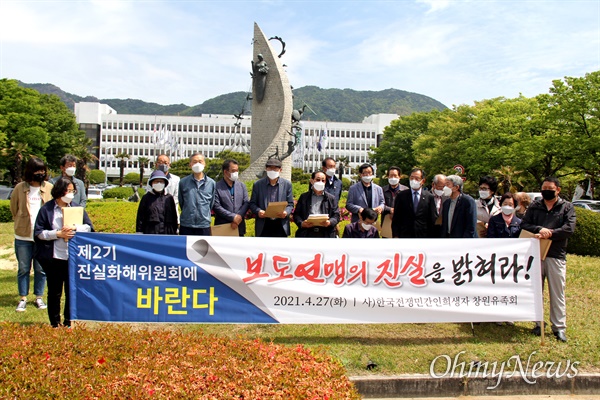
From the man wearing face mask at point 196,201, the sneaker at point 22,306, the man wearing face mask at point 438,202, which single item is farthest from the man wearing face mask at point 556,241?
the sneaker at point 22,306

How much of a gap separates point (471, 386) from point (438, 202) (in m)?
3.01

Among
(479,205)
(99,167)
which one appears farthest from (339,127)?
(479,205)

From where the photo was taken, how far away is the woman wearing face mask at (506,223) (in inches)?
245

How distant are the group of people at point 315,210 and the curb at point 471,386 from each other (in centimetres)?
87

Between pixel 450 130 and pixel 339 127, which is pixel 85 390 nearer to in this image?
pixel 450 130

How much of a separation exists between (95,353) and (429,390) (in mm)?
2996

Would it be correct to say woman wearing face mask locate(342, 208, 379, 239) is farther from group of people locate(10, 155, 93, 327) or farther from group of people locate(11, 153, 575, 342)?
group of people locate(10, 155, 93, 327)

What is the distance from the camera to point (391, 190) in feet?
24.5

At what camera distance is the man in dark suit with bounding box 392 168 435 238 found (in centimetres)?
664

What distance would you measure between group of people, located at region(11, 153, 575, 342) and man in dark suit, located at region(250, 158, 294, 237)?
0.6 inches

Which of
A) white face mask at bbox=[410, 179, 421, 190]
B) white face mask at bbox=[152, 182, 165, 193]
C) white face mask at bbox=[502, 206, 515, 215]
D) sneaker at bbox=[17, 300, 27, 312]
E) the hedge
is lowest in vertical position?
sneaker at bbox=[17, 300, 27, 312]

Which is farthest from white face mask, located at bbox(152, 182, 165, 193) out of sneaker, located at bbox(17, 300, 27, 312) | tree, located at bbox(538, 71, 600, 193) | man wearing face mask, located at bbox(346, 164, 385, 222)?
tree, located at bbox(538, 71, 600, 193)

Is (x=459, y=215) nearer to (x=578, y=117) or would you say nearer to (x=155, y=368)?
(x=155, y=368)

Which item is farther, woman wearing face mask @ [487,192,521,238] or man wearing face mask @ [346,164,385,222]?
man wearing face mask @ [346,164,385,222]
